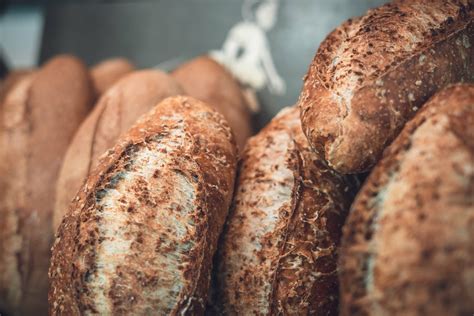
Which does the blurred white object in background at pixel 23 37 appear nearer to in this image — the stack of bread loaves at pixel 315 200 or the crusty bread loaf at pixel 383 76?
the stack of bread loaves at pixel 315 200

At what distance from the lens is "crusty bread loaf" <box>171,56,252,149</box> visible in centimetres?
152

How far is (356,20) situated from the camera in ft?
3.38

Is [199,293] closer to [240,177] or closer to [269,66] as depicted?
[240,177]

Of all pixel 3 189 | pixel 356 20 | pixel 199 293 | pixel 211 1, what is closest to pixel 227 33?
pixel 211 1

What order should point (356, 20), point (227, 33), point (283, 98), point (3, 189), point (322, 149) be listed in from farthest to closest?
point (227, 33)
point (283, 98)
point (3, 189)
point (356, 20)
point (322, 149)

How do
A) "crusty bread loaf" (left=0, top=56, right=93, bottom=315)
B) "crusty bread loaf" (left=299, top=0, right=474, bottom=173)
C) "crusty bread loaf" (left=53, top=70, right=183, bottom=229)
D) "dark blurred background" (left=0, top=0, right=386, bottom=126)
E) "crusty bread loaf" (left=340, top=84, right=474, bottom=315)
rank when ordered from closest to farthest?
"crusty bread loaf" (left=340, top=84, right=474, bottom=315)
"crusty bread loaf" (left=299, top=0, right=474, bottom=173)
"crusty bread loaf" (left=53, top=70, right=183, bottom=229)
"crusty bread loaf" (left=0, top=56, right=93, bottom=315)
"dark blurred background" (left=0, top=0, right=386, bottom=126)

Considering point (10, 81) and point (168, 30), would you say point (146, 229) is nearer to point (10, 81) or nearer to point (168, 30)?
point (168, 30)

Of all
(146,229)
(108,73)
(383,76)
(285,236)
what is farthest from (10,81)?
(383,76)

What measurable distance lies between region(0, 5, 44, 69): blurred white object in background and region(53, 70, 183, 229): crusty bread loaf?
1.25 m

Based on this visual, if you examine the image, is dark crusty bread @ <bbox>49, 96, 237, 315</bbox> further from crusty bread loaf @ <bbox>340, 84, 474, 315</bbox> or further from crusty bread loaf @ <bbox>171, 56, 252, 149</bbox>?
crusty bread loaf @ <bbox>171, 56, 252, 149</bbox>

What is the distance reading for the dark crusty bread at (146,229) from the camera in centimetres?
91

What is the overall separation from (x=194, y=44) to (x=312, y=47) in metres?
0.59

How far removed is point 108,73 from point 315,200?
1151 millimetres

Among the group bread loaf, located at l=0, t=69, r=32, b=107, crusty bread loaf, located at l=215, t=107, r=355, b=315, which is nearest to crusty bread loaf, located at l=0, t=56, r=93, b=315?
bread loaf, located at l=0, t=69, r=32, b=107
